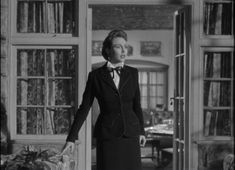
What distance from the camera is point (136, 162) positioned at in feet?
11.9

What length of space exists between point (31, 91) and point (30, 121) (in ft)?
1.06

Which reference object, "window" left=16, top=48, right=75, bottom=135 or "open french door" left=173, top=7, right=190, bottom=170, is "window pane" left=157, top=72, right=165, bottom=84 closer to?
"open french door" left=173, top=7, right=190, bottom=170

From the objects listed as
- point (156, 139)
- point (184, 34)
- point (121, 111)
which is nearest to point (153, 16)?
point (156, 139)

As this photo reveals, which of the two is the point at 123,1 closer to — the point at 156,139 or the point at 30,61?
the point at 30,61

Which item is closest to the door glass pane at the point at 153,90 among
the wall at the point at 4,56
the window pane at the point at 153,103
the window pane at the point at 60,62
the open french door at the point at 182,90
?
the window pane at the point at 153,103

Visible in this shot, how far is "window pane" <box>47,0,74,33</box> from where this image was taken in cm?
548

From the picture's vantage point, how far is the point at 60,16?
550cm

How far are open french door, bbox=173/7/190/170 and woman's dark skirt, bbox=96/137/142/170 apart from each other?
202 centimetres

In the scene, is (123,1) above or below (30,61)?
above

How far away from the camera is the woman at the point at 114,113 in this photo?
359 cm

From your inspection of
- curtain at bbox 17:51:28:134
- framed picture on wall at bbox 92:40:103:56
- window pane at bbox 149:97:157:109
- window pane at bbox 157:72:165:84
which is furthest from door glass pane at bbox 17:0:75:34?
window pane at bbox 149:97:157:109

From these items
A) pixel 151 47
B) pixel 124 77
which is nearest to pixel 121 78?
pixel 124 77

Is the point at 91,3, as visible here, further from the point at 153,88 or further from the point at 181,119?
the point at 153,88

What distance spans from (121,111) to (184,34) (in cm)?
235
